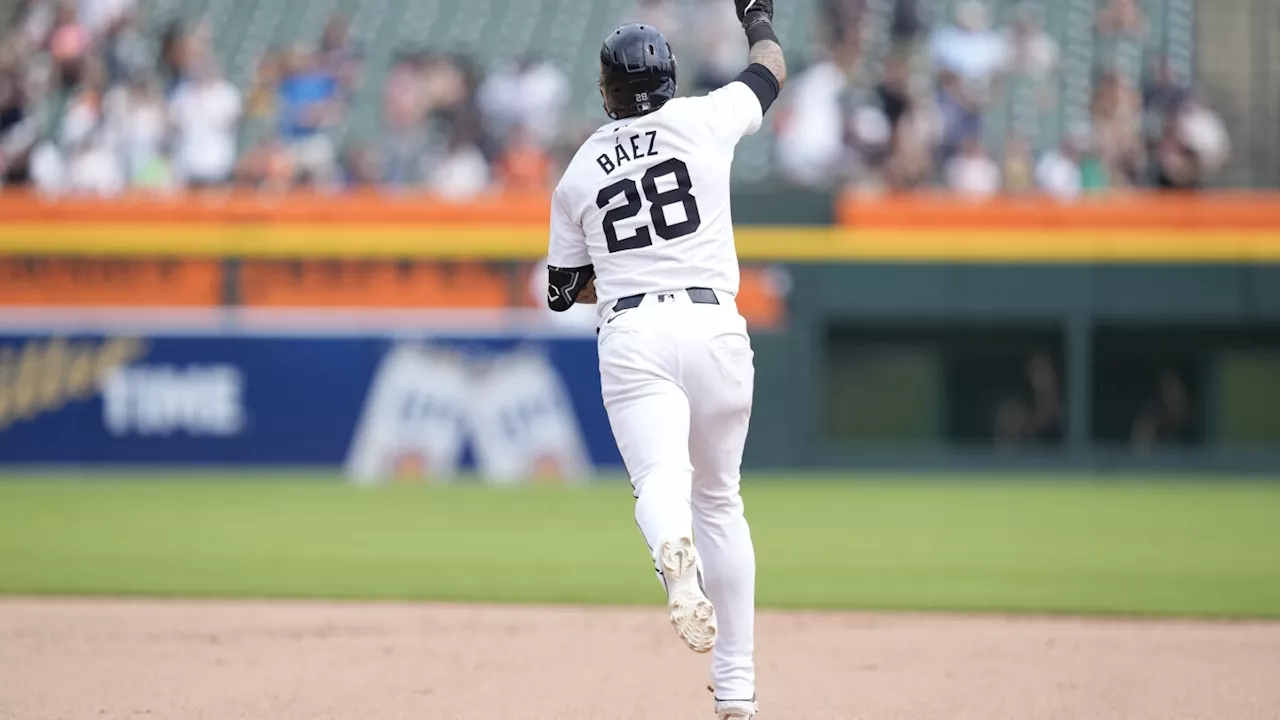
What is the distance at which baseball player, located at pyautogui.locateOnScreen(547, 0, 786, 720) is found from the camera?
4348 mm

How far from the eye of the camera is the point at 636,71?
4438 mm

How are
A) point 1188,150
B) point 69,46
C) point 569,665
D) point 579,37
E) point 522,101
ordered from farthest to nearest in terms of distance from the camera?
point 579,37, point 69,46, point 522,101, point 1188,150, point 569,665

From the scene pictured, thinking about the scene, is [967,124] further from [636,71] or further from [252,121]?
[636,71]

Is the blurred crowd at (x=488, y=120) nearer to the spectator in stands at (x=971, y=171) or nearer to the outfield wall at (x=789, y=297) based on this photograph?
the spectator in stands at (x=971, y=171)

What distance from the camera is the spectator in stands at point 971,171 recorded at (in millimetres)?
14320

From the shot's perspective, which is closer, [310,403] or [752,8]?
[752,8]

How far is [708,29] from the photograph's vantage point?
15789mm

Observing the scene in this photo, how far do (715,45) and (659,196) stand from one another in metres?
11.2

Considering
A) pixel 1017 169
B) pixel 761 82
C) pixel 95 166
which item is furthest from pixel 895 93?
pixel 761 82

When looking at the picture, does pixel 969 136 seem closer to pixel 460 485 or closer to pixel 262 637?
pixel 460 485

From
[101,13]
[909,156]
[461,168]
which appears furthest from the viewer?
[101,13]

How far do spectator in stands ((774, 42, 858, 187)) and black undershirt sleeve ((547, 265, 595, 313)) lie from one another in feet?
32.9

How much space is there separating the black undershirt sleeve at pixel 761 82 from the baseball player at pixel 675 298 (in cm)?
8

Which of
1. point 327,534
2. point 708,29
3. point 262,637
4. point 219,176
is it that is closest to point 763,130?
point 708,29
